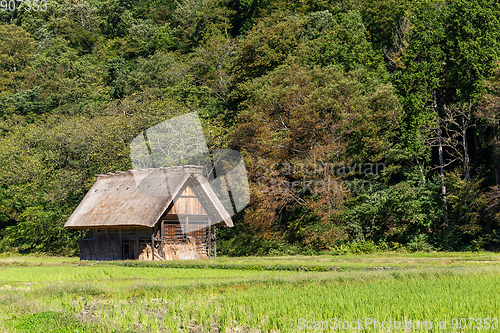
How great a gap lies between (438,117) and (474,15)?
232 inches

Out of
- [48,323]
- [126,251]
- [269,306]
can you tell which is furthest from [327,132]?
[48,323]

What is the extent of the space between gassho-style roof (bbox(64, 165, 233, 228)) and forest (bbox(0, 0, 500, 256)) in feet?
10.3

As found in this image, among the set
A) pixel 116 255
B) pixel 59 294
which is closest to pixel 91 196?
pixel 116 255

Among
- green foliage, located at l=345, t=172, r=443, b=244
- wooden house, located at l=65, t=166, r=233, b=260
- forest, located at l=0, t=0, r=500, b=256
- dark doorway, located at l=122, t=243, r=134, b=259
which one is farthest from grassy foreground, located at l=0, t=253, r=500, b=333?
dark doorway, located at l=122, t=243, r=134, b=259

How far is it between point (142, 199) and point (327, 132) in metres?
11.5

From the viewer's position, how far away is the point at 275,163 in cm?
2758

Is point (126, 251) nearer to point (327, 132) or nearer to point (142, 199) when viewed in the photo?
point (142, 199)

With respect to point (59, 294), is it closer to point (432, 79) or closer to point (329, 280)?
point (329, 280)

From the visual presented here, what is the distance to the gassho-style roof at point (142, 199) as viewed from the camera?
24.7 m

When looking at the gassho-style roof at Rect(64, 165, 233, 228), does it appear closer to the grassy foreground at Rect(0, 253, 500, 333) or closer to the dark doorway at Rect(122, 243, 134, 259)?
the dark doorway at Rect(122, 243, 134, 259)

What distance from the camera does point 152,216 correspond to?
23.8 metres

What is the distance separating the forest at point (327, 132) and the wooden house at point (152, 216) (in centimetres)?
315

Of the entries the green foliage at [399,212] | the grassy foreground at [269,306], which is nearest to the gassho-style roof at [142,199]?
the green foliage at [399,212]

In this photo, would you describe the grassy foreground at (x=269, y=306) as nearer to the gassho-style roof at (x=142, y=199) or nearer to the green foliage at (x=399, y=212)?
the gassho-style roof at (x=142, y=199)
